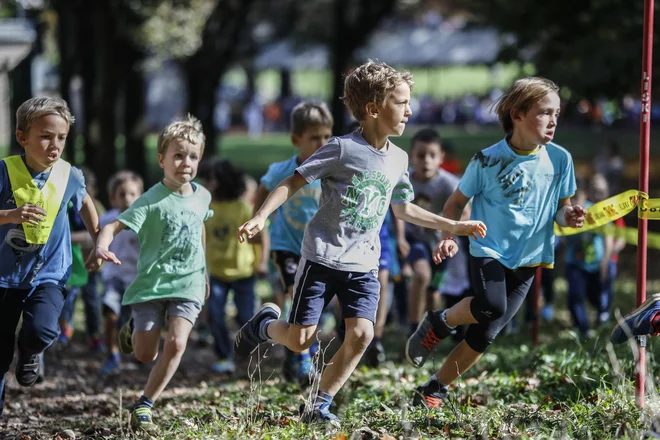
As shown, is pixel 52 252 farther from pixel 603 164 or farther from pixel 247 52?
pixel 247 52

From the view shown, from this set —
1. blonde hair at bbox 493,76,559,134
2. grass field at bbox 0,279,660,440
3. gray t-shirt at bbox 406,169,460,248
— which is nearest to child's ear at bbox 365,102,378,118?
blonde hair at bbox 493,76,559,134

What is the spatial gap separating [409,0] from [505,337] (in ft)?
104

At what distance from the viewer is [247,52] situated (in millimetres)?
48188

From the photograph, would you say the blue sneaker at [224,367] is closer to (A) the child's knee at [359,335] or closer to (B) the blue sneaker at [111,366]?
(B) the blue sneaker at [111,366]

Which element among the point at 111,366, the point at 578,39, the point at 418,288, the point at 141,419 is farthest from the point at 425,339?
the point at 578,39

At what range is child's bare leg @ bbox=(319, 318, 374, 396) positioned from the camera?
5.62m

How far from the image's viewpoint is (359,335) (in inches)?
221

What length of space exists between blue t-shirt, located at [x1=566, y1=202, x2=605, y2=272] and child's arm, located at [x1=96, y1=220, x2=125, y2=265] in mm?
6148

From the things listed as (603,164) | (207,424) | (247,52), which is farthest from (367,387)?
(247,52)

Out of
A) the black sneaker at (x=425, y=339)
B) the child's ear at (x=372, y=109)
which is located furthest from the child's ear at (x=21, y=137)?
the black sneaker at (x=425, y=339)

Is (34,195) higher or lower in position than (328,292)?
higher

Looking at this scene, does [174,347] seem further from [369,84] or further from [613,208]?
[613,208]

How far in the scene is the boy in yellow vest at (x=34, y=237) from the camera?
5.87 meters

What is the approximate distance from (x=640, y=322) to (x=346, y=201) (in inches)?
70.7
